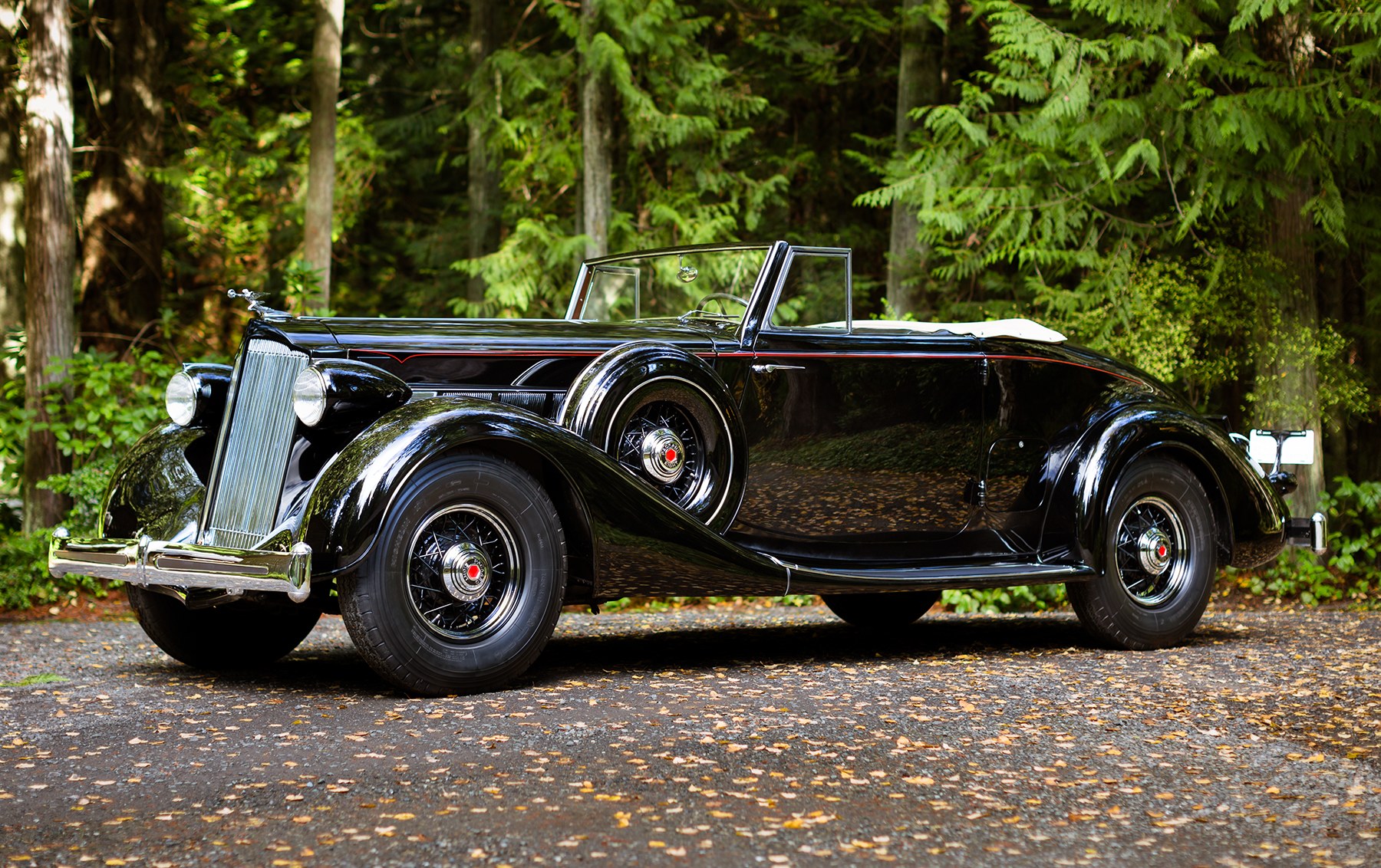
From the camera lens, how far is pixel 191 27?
1594 centimetres

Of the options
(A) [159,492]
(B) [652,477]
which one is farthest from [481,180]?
(B) [652,477]

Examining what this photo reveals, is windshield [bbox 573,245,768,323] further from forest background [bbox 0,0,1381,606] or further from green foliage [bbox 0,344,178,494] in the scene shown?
green foliage [bbox 0,344,178,494]

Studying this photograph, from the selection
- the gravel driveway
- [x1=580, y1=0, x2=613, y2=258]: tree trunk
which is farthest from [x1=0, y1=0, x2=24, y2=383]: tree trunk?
the gravel driveway

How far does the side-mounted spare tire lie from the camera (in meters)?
5.34

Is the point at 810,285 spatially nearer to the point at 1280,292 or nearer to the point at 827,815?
the point at 827,815

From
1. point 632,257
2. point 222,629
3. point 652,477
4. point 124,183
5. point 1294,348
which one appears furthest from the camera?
point 124,183

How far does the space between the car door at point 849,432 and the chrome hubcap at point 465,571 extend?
128 cm

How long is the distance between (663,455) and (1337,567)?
6408 millimetres

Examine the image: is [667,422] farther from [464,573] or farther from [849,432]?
[464,573]

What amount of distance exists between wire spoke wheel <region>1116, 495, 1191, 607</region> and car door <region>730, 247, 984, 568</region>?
2.67 ft

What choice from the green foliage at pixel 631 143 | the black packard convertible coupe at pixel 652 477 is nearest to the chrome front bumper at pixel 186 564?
the black packard convertible coupe at pixel 652 477

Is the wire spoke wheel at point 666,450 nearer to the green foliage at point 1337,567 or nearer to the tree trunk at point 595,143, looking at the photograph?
the green foliage at point 1337,567

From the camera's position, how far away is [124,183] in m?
14.4

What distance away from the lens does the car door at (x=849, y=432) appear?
5.94m
